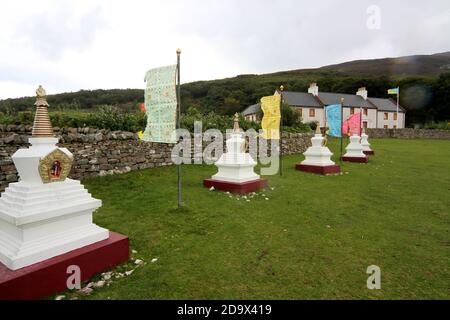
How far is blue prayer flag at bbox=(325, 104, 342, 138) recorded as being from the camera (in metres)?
14.0

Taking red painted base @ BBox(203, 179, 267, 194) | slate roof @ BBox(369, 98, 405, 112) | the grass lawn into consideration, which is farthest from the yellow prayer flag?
slate roof @ BBox(369, 98, 405, 112)

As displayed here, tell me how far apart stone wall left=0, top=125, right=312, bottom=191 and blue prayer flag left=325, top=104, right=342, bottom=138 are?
26.7 feet

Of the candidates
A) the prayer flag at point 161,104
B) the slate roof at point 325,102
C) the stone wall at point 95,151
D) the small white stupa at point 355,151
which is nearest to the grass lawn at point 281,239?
the stone wall at point 95,151

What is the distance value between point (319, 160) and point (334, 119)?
304 centimetres

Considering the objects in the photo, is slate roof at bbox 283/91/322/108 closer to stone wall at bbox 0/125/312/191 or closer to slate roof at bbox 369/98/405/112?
slate roof at bbox 369/98/405/112

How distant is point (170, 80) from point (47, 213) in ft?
11.8

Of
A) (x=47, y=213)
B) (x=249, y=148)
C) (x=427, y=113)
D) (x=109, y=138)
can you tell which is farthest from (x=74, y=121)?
(x=427, y=113)

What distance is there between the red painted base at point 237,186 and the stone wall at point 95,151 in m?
3.60

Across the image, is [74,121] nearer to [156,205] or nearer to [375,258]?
[156,205]

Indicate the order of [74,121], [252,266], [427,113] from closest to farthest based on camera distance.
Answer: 1. [252,266]
2. [74,121]
3. [427,113]

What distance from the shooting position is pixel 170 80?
6.03m

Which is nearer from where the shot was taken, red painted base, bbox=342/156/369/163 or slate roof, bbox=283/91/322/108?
red painted base, bbox=342/156/369/163

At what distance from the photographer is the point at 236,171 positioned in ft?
27.6

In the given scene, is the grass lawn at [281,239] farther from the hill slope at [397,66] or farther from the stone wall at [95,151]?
the hill slope at [397,66]
